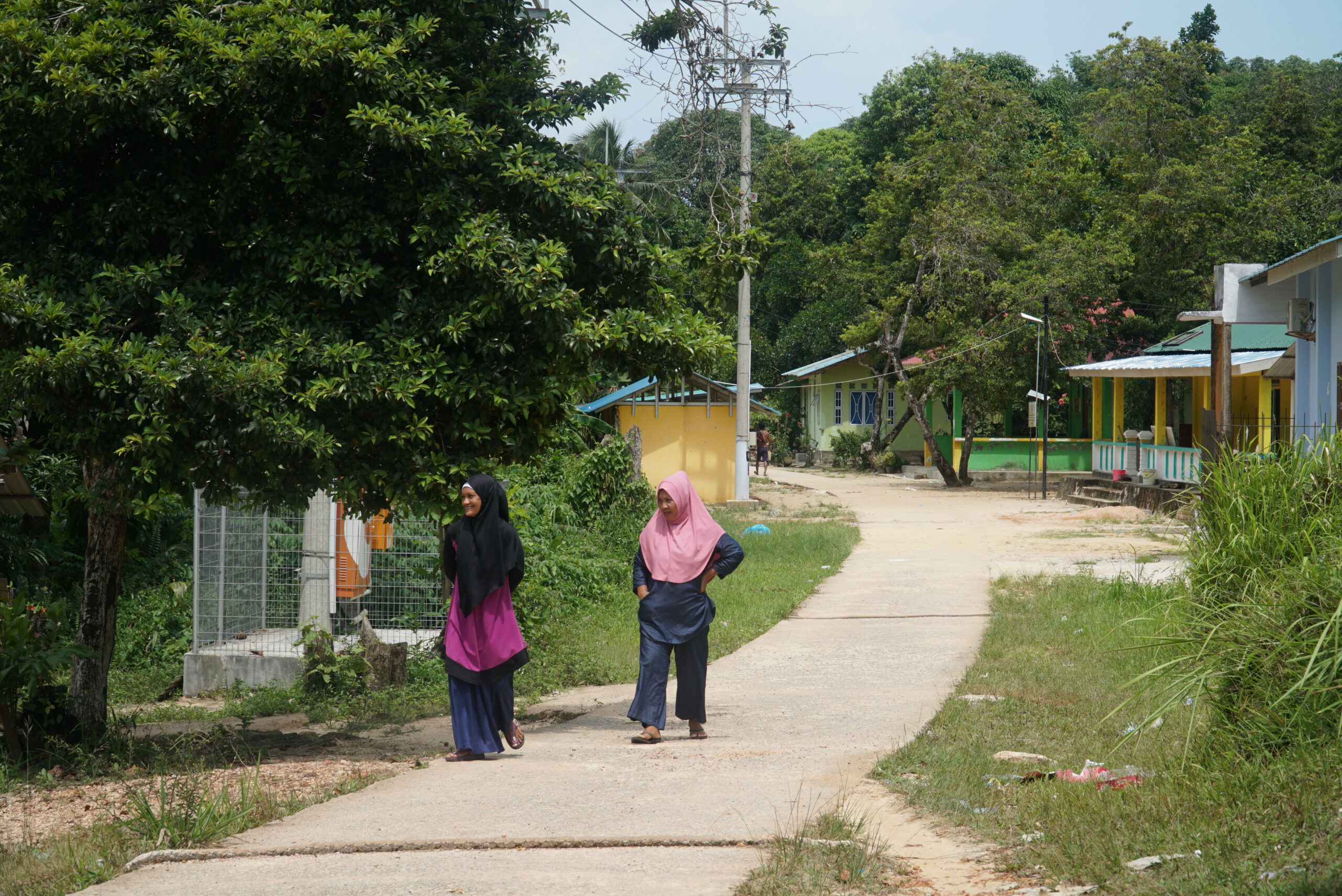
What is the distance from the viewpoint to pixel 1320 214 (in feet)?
95.7

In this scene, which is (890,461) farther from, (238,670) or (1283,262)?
(238,670)

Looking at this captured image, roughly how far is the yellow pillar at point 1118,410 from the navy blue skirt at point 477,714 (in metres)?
24.2

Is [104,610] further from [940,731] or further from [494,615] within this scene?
[940,731]

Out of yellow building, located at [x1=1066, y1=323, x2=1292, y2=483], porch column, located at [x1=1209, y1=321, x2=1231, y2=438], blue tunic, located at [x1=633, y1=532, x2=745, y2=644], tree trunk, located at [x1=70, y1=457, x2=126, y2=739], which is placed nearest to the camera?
blue tunic, located at [x1=633, y1=532, x2=745, y2=644]

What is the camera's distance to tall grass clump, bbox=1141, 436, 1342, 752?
4.27 m

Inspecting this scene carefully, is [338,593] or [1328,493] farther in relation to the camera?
[338,593]

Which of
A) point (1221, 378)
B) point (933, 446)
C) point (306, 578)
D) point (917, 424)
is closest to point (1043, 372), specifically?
point (933, 446)

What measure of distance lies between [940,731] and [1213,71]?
2079 inches

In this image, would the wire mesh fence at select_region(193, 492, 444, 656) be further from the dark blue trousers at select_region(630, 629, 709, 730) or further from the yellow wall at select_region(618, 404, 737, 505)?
the yellow wall at select_region(618, 404, 737, 505)

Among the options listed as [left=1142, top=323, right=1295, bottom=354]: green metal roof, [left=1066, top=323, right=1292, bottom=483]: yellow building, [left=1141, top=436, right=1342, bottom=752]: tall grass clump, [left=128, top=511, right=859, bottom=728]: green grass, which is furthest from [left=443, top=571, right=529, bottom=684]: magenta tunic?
[left=1142, top=323, right=1295, bottom=354]: green metal roof

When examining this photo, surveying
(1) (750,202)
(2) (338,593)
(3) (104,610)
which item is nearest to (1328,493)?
(3) (104,610)

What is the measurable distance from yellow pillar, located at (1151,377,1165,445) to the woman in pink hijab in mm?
21614

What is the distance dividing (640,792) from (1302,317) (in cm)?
1147

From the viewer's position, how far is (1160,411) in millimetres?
26516
